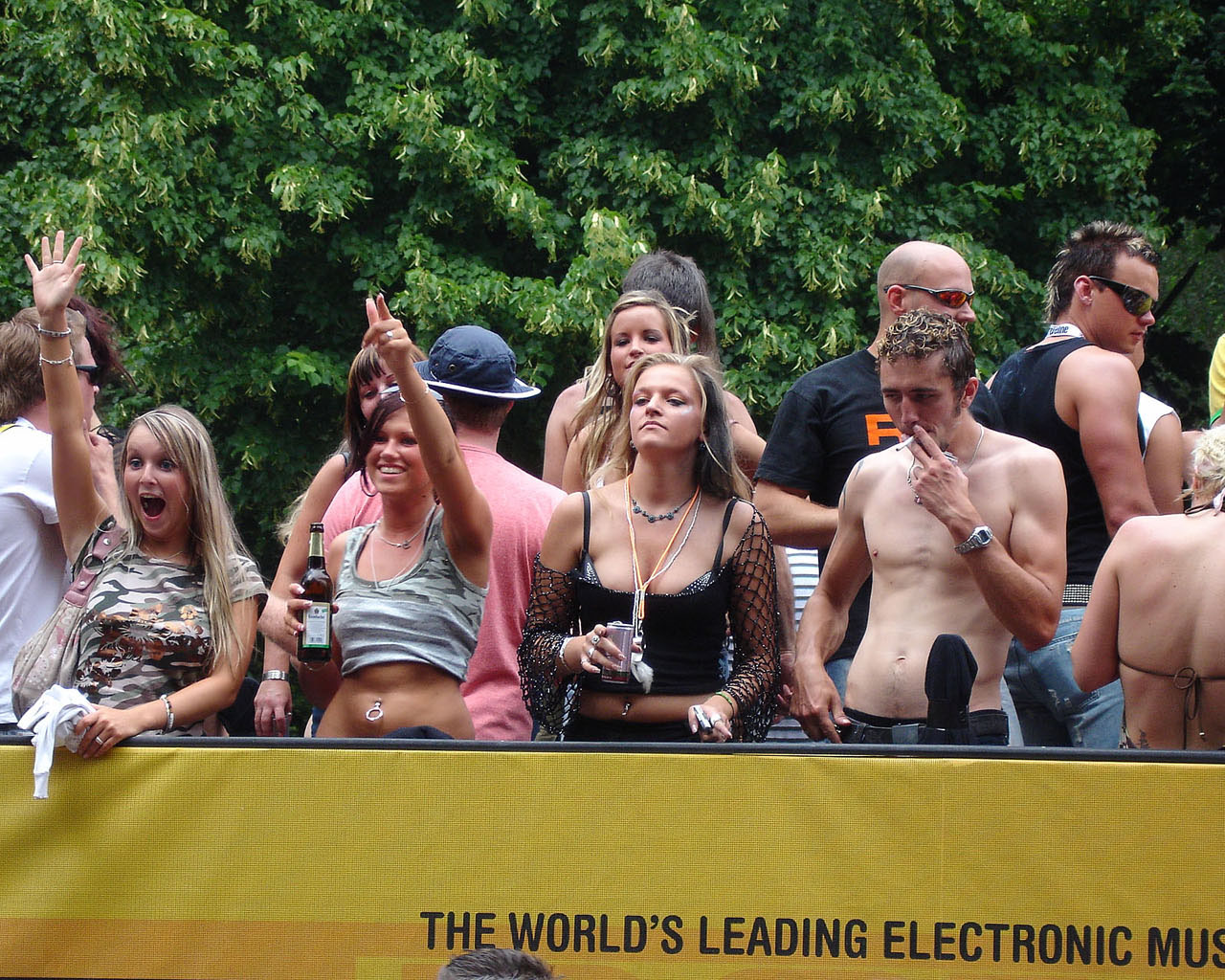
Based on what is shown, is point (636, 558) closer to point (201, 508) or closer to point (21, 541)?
point (201, 508)

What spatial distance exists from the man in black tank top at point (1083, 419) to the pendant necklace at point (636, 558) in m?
1.12

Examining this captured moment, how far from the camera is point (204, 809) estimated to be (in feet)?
10.5

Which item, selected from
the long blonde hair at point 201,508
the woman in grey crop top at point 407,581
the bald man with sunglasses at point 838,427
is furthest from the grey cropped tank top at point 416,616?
the bald man with sunglasses at point 838,427

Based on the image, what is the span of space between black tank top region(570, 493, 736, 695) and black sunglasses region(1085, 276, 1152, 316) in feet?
6.07

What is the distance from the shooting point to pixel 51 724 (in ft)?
10.6

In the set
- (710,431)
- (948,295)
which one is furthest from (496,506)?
(948,295)

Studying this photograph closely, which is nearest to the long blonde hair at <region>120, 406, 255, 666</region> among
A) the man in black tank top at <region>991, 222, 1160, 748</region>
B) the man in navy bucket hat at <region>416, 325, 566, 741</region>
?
the man in navy bucket hat at <region>416, 325, 566, 741</region>

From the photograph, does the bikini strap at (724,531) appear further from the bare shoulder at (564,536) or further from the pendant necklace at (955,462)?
the pendant necklace at (955,462)

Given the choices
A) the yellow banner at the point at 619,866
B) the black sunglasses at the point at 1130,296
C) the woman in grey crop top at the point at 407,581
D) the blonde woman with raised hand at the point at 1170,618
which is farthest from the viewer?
the black sunglasses at the point at 1130,296

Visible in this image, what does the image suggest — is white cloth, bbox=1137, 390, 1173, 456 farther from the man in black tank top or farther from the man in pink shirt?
the man in pink shirt

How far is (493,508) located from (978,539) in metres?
1.39

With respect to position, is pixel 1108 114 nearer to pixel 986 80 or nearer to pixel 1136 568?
pixel 986 80

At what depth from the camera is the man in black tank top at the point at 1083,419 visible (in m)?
4.29

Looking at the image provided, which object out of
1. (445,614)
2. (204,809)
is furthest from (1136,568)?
(204,809)
